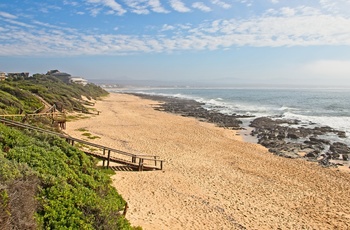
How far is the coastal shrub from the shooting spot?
237 inches

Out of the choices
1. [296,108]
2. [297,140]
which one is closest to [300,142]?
[297,140]

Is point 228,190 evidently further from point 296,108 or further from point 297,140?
point 296,108

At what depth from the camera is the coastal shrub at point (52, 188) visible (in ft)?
19.7

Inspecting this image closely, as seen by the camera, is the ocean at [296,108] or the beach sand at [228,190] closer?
the beach sand at [228,190]

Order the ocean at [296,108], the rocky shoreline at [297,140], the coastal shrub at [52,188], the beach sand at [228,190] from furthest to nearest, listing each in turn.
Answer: the ocean at [296,108] < the rocky shoreline at [297,140] < the beach sand at [228,190] < the coastal shrub at [52,188]

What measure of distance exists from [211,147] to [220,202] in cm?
1081

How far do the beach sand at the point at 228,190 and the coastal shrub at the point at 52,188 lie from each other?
7.77 ft

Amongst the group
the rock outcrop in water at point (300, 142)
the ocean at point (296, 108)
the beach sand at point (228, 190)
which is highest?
the ocean at point (296, 108)

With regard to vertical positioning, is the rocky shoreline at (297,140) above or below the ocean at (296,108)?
below

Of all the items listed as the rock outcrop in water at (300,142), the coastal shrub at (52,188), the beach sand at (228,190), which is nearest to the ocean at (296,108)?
the rock outcrop in water at (300,142)

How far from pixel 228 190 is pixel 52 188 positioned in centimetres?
901

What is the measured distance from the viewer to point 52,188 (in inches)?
280

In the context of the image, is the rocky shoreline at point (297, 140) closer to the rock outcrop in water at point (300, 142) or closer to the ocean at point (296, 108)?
the rock outcrop in water at point (300, 142)

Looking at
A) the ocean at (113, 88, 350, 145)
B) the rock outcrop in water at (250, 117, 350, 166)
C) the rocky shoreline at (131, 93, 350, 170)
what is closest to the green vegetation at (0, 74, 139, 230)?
the rocky shoreline at (131, 93, 350, 170)
